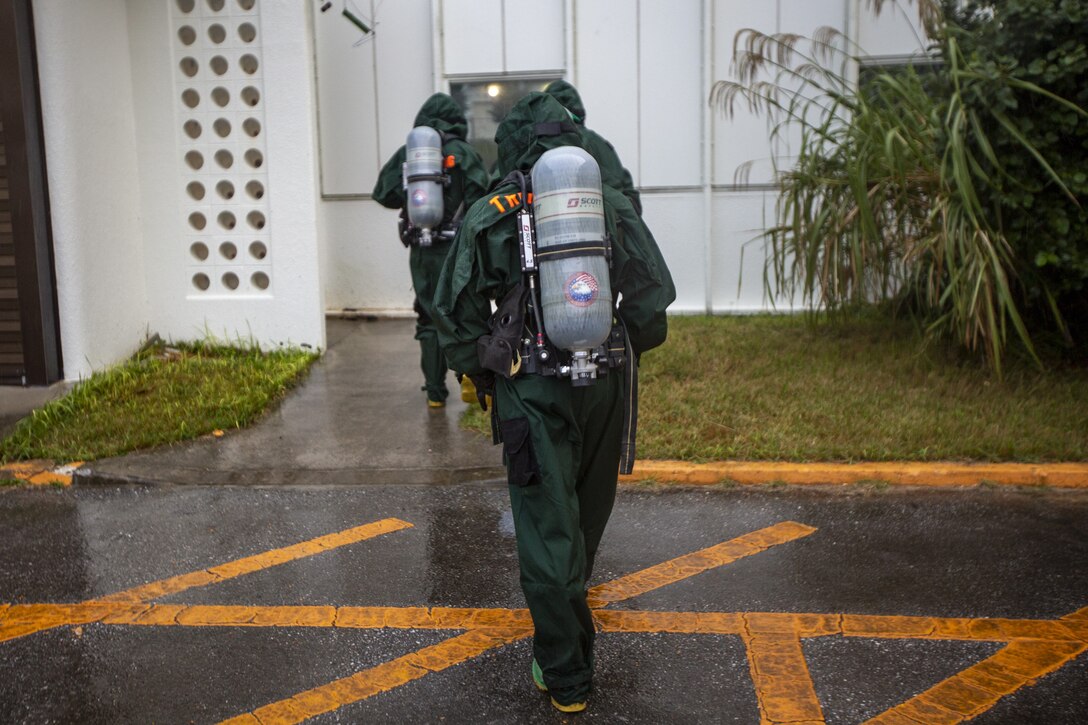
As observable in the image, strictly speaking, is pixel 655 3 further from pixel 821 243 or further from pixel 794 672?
pixel 794 672

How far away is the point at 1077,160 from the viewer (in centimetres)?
650

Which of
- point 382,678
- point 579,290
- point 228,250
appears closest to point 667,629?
point 382,678

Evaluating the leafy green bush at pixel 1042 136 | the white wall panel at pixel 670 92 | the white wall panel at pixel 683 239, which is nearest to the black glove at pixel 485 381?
the leafy green bush at pixel 1042 136

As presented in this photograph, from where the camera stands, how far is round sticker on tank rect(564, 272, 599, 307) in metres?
3.06

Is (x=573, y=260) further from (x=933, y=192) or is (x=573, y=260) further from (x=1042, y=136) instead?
(x=933, y=192)

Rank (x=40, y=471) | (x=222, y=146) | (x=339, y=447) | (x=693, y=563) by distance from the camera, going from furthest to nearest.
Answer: (x=222, y=146) → (x=339, y=447) → (x=40, y=471) → (x=693, y=563)

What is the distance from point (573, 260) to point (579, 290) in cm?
9

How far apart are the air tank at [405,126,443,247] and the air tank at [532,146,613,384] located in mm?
3411

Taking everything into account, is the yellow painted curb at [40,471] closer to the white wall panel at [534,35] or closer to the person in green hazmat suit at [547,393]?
the person in green hazmat suit at [547,393]

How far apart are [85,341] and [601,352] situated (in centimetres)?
561

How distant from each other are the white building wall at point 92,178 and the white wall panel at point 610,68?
13.8 ft

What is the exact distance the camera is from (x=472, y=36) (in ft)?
33.3

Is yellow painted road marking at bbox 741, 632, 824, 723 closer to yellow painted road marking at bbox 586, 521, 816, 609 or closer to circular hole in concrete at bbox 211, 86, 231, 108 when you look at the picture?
yellow painted road marking at bbox 586, 521, 816, 609

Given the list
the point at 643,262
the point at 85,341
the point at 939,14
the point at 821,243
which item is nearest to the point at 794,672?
the point at 643,262
